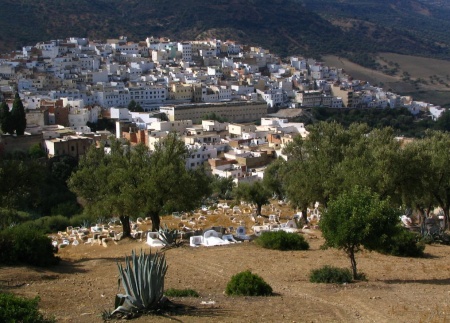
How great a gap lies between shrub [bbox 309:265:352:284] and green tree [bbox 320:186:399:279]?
217mm

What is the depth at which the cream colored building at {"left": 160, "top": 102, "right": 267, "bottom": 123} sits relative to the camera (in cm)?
5841

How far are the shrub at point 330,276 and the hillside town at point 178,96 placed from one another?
25.0m

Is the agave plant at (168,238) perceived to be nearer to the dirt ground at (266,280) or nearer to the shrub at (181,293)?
the dirt ground at (266,280)

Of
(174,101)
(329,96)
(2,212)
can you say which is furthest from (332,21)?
(2,212)

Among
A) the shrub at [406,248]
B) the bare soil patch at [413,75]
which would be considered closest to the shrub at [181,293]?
the shrub at [406,248]

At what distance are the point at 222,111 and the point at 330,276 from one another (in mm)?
51308

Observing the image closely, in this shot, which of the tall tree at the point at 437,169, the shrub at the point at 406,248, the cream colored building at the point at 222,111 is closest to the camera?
the shrub at the point at 406,248

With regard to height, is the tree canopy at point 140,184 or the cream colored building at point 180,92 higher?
the tree canopy at point 140,184

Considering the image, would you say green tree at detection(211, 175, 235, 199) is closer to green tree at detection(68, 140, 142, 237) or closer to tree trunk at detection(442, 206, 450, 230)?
green tree at detection(68, 140, 142, 237)

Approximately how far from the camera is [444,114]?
67.1 m

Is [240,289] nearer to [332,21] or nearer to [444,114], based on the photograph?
[444,114]

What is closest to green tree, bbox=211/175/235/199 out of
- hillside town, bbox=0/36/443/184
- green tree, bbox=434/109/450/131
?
hillside town, bbox=0/36/443/184

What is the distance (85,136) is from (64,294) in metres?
34.3

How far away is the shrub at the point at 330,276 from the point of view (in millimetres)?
11406
